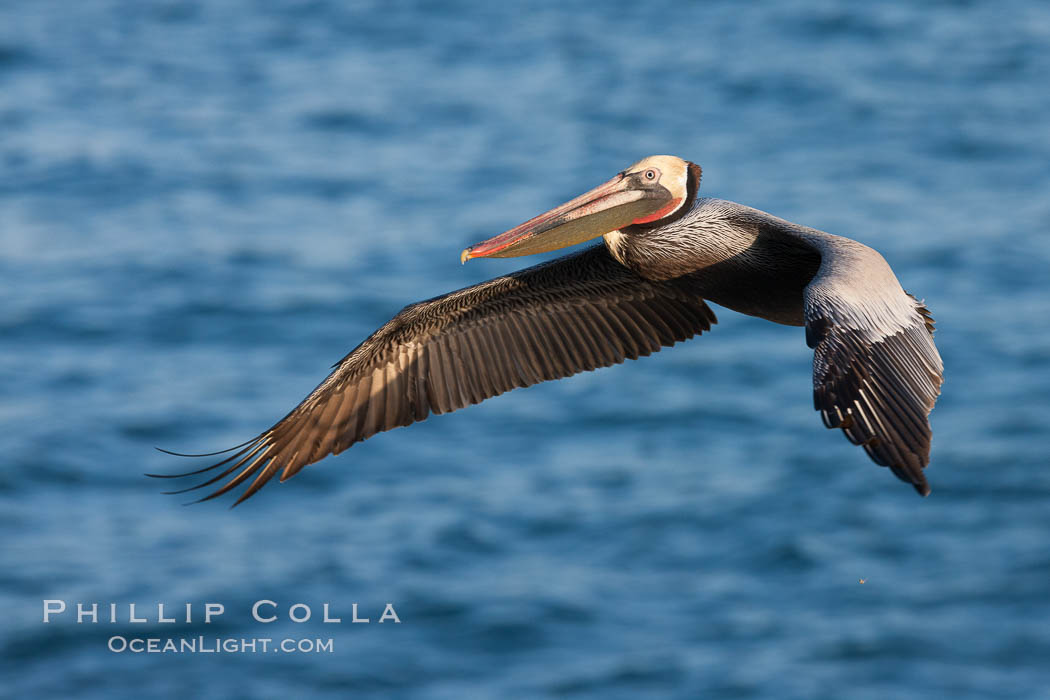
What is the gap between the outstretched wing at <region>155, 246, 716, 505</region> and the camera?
8.41 metres

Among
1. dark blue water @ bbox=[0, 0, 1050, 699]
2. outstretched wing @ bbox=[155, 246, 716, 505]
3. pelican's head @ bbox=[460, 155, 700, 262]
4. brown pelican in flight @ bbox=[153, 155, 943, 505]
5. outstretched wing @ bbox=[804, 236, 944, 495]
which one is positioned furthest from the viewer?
dark blue water @ bbox=[0, 0, 1050, 699]

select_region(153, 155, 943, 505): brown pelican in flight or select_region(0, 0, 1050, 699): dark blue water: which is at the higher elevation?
select_region(153, 155, 943, 505): brown pelican in flight

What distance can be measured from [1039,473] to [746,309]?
13838 millimetres

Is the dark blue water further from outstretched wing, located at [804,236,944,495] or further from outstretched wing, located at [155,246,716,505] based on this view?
outstretched wing, located at [804,236,944,495]

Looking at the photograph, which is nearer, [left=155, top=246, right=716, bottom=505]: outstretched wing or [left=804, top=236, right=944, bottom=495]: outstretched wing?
[left=804, top=236, right=944, bottom=495]: outstretched wing

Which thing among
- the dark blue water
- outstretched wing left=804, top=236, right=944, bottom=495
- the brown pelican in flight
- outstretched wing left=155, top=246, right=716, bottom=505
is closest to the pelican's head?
the brown pelican in flight

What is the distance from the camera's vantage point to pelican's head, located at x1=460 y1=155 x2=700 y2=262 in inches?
303

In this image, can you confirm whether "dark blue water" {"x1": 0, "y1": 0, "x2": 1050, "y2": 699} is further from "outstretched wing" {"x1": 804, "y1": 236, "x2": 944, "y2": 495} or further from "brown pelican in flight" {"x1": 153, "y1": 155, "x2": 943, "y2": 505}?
"outstretched wing" {"x1": 804, "y1": 236, "x2": 944, "y2": 495}

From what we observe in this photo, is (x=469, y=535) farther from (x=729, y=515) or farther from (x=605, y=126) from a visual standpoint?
(x=605, y=126)

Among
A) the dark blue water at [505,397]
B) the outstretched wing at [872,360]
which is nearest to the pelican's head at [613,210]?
the outstretched wing at [872,360]

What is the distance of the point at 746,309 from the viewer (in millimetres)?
8000

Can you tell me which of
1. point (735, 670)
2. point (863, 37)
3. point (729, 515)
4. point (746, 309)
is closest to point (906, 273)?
point (729, 515)

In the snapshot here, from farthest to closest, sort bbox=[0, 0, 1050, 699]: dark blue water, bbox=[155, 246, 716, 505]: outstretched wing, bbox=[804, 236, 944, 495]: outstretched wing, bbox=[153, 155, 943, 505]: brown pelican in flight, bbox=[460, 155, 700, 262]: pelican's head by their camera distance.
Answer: bbox=[0, 0, 1050, 699]: dark blue water → bbox=[155, 246, 716, 505]: outstretched wing → bbox=[460, 155, 700, 262]: pelican's head → bbox=[153, 155, 943, 505]: brown pelican in flight → bbox=[804, 236, 944, 495]: outstretched wing

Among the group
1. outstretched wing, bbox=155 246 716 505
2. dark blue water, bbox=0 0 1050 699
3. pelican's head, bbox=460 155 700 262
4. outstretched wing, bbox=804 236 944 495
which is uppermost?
pelican's head, bbox=460 155 700 262
